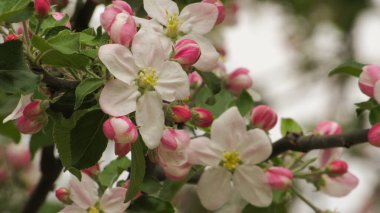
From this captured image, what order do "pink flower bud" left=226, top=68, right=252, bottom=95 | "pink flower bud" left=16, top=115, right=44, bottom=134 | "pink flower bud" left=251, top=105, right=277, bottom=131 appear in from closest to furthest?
"pink flower bud" left=16, top=115, right=44, bottom=134
"pink flower bud" left=251, top=105, right=277, bottom=131
"pink flower bud" left=226, top=68, right=252, bottom=95

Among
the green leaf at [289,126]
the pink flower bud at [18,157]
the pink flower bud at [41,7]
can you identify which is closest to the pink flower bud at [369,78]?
the green leaf at [289,126]

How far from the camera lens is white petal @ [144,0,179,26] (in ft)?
3.50

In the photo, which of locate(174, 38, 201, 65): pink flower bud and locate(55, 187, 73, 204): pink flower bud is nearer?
locate(174, 38, 201, 65): pink flower bud

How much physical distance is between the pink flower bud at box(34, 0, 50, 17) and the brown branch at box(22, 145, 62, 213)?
1.63ft

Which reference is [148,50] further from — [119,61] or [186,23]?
[186,23]

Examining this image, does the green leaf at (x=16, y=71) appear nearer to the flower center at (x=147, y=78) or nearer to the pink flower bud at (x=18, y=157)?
the flower center at (x=147, y=78)

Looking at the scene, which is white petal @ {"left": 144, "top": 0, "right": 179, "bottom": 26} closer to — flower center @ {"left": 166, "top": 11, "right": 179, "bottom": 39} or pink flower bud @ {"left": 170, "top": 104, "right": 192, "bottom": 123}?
flower center @ {"left": 166, "top": 11, "right": 179, "bottom": 39}

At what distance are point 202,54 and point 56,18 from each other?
210 mm

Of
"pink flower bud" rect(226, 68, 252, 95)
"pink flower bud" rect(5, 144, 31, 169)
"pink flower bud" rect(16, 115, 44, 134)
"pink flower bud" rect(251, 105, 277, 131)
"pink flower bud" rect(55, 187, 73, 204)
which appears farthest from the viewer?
"pink flower bud" rect(5, 144, 31, 169)

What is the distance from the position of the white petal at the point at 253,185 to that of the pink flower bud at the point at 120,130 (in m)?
0.30

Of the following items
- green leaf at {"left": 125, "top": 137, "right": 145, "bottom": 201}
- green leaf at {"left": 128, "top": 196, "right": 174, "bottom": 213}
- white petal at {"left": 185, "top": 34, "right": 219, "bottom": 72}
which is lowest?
green leaf at {"left": 128, "top": 196, "right": 174, "bottom": 213}

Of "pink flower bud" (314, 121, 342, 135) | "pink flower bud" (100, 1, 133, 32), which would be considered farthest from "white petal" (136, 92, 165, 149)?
"pink flower bud" (314, 121, 342, 135)

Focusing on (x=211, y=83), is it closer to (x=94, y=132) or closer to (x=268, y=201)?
(x=268, y=201)

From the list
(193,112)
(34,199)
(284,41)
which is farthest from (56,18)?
(284,41)
